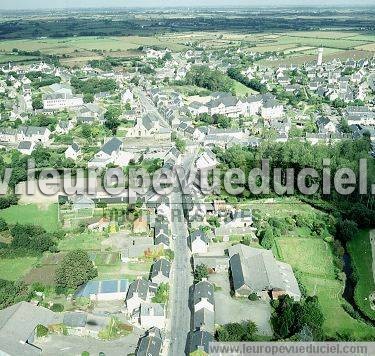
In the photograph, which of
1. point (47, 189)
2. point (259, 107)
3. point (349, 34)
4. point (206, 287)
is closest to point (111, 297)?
point (206, 287)

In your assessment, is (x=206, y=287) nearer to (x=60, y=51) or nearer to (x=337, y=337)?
(x=337, y=337)

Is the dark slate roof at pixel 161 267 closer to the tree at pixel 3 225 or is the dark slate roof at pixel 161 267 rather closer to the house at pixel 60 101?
the tree at pixel 3 225

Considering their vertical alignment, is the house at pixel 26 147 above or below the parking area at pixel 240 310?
above

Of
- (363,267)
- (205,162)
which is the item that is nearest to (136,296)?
(363,267)

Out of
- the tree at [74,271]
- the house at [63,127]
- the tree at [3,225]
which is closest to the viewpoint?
the tree at [74,271]

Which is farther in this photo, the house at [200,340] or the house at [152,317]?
the house at [152,317]

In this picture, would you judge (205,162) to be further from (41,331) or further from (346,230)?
(41,331)

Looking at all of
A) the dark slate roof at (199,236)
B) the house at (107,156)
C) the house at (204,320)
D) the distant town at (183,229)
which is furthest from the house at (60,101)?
the house at (204,320)

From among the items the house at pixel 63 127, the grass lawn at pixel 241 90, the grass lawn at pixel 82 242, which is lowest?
the grass lawn at pixel 82 242
